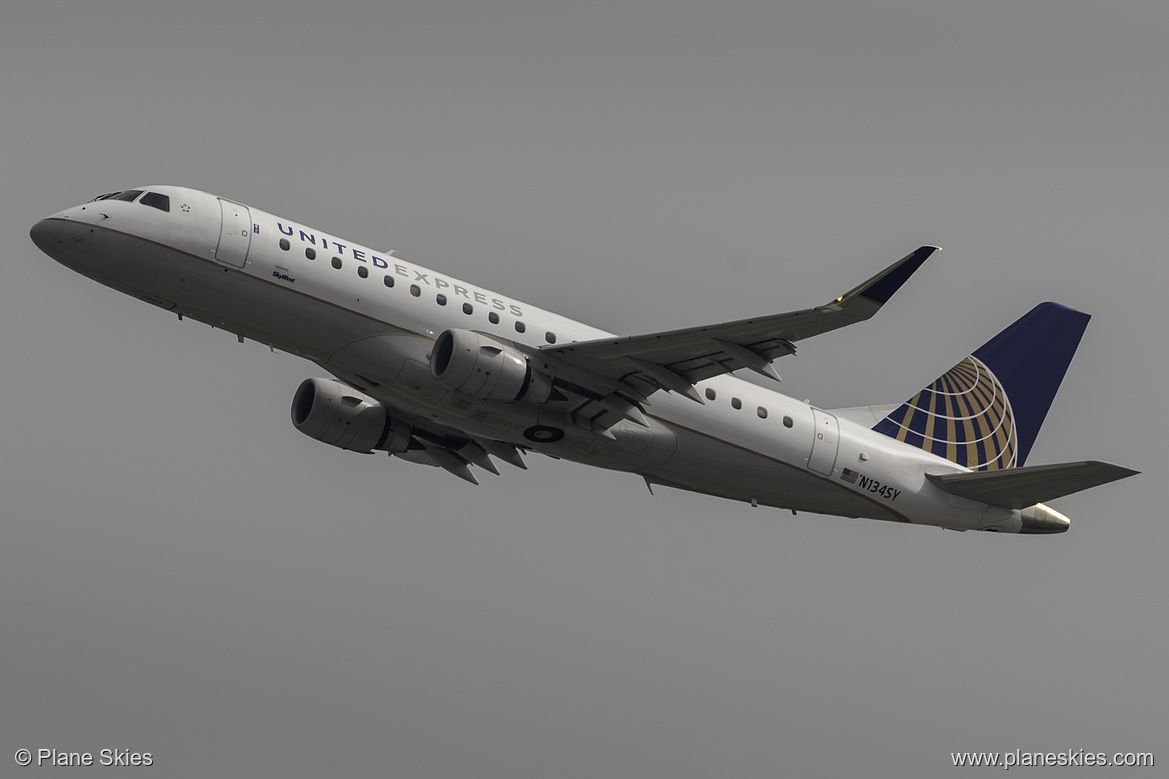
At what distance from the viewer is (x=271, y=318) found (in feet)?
110

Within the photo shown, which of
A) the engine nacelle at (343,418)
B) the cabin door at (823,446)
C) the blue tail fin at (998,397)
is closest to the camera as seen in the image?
the cabin door at (823,446)

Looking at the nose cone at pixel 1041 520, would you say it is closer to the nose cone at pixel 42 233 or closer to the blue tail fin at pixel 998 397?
→ the blue tail fin at pixel 998 397

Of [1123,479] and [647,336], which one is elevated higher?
[647,336]

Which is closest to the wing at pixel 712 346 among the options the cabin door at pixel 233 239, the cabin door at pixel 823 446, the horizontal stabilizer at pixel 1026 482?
the cabin door at pixel 823 446

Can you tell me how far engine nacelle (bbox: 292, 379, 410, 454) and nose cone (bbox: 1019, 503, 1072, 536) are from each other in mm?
18442

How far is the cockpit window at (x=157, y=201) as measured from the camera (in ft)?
110

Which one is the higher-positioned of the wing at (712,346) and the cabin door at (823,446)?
the wing at (712,346)

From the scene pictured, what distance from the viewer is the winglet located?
2911 centimetres

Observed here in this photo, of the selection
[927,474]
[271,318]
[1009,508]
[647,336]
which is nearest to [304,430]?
[271,318]

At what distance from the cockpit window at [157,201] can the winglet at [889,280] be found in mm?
16236

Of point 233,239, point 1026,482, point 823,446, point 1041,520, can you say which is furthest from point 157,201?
point 1041,520

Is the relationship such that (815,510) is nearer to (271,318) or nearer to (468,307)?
(468,307)

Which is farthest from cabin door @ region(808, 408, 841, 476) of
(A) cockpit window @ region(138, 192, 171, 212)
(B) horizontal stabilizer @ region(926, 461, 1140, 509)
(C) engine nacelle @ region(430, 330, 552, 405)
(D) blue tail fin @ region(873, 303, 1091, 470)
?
(A) cockpit window @ region(138, 192, 171, 212)

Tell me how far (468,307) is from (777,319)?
8.37 m
